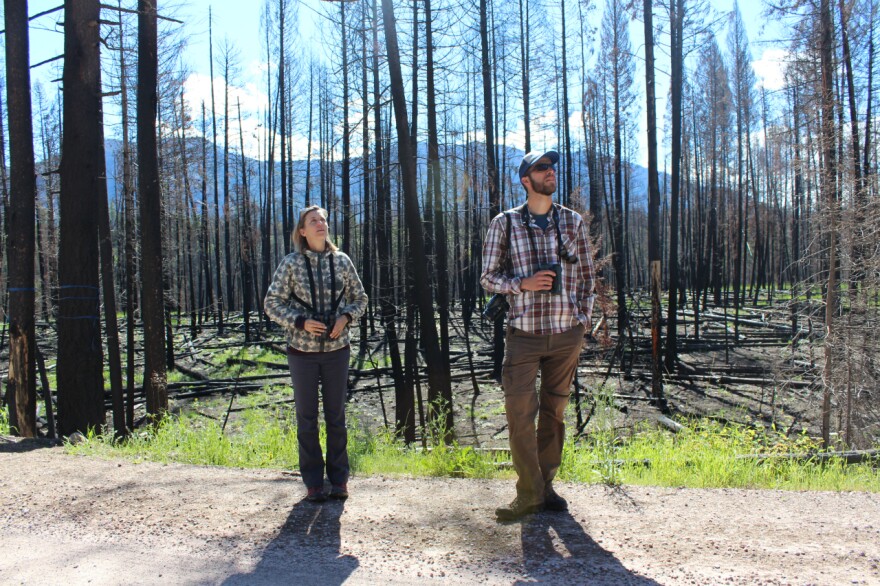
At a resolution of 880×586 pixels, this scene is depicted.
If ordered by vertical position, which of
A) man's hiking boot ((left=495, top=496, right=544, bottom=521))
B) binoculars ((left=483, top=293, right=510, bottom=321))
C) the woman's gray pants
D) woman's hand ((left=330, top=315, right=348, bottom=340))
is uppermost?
binoculars ((left=483, top=293, right=510, bottom=321))

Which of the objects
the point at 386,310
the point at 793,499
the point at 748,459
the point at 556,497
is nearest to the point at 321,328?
the point at 556,497

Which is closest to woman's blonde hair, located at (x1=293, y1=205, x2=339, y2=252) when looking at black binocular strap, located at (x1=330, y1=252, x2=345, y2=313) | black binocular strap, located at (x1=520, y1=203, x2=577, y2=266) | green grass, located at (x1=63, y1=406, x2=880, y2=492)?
black binocular strap, located at (x1=330, y1=252, x2=345, y2=313)

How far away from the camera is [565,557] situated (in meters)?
3.09

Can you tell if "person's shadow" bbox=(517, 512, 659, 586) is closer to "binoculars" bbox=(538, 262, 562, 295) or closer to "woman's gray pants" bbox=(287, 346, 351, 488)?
"binoculars" bbox=(538, 262, 562, 295)

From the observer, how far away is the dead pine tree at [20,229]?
29.2ft

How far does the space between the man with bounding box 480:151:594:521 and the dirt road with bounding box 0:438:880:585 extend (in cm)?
32

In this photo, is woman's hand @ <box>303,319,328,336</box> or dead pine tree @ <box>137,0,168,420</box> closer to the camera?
woman's hand @ <box>303,319,328,336</box>

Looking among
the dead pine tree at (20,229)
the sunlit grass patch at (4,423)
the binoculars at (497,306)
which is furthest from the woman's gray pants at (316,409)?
the dead pine tree at (20,229)

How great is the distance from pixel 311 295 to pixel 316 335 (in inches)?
12.7

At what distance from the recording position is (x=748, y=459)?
16.6 ft

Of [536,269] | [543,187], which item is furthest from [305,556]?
[543,187]

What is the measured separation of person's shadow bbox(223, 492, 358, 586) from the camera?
9.78ft

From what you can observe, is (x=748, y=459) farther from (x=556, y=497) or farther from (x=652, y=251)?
(x=652, y=251)

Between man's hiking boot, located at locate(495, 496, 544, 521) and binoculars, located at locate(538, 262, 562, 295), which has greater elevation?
binoculars, located at locate(538, 262, 562, 295)
